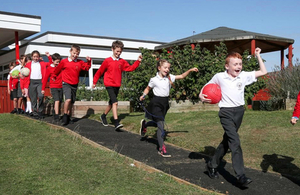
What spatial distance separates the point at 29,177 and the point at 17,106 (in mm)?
9048

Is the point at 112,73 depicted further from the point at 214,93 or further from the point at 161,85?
the point at 214,93

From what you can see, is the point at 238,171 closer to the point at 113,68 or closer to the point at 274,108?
the point at 113,68

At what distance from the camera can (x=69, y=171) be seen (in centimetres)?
539

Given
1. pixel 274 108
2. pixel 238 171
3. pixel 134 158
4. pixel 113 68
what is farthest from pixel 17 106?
pixel 238 171

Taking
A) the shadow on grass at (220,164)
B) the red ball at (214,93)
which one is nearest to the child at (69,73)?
the shadow on grass at (220,164)

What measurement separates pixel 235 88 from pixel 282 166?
181 centimetres

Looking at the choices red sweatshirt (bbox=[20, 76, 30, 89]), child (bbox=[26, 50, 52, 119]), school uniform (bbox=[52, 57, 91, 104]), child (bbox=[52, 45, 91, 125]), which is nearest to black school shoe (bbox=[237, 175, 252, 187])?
child (bbox=[52, 45, 91, 125])

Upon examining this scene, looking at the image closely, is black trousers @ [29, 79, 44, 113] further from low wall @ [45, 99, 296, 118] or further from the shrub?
the shrub

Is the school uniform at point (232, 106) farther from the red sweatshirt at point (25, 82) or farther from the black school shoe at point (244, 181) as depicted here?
the red sweatshirt at point (25, 82)

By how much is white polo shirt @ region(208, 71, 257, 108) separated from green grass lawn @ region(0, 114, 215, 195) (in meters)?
1.39

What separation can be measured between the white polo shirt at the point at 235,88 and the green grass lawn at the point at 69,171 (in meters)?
1.39

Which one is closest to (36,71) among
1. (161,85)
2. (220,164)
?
(161,85)

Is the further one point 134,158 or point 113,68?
point 113,68

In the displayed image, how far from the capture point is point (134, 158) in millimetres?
6434
